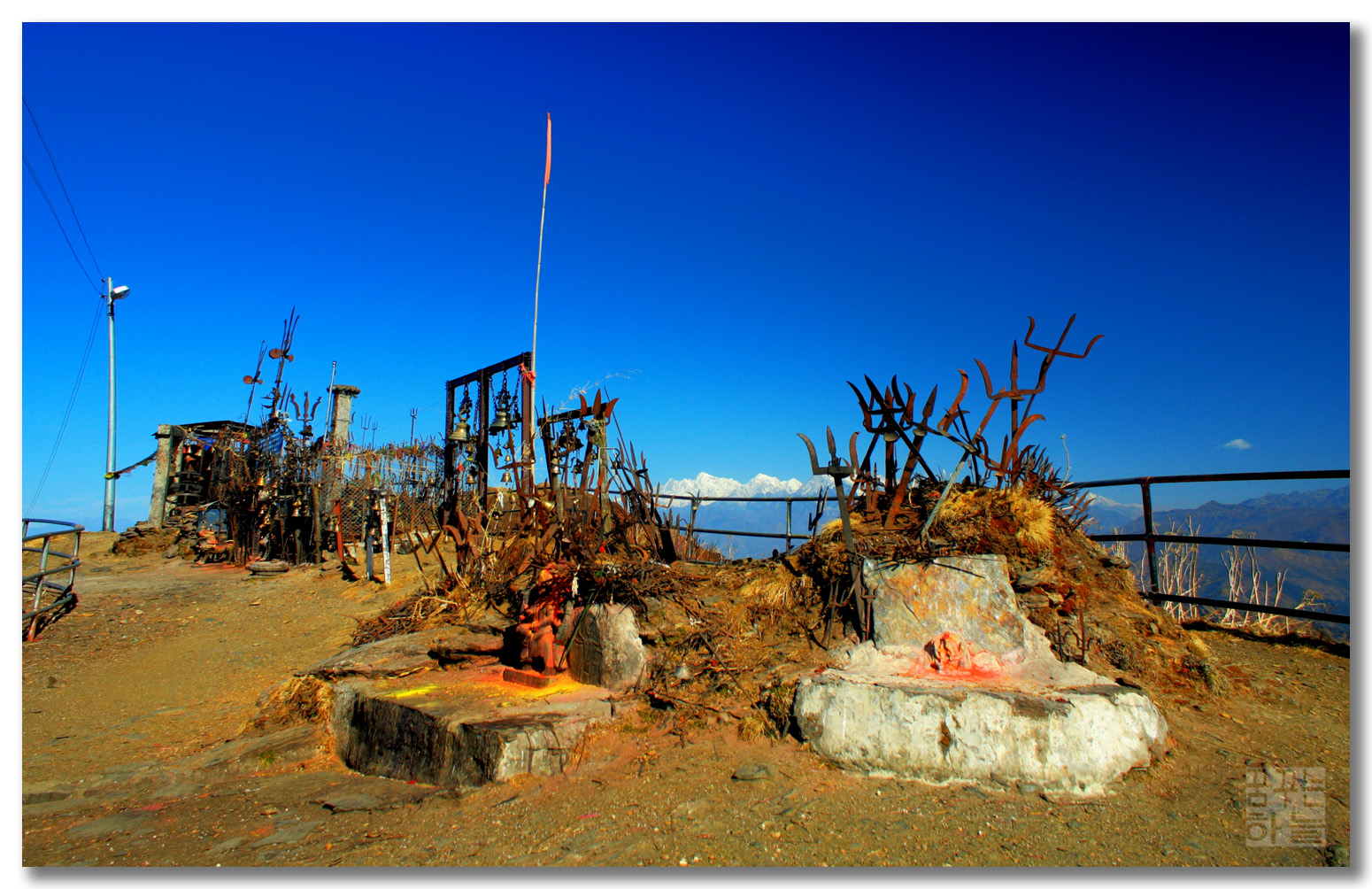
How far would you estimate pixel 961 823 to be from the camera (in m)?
2.80

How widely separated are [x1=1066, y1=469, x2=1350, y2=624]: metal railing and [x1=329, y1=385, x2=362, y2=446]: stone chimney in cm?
1427

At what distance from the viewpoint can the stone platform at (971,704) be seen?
3.10 metres

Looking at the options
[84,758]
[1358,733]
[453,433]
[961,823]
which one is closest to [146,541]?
[453,433]

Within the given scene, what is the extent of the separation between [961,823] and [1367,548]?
2.55m

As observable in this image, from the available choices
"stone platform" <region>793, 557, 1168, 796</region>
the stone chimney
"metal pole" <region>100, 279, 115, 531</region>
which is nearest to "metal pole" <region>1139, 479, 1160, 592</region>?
"stone platform" <region>793, 557, 1168, 796</region>

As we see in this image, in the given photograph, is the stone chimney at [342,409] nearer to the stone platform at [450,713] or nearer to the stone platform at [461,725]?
the stone platform at [450,713]

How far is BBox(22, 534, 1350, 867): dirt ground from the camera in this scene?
2.70 m

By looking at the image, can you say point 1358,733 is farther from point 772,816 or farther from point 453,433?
point 453,433

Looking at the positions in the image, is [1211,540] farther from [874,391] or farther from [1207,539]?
[874,391]

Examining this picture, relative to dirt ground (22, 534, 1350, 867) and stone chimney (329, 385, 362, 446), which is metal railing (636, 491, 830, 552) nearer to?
dirt ground (22, 534, 1350, 867)

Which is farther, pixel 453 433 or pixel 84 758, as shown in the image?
pixel 453 433

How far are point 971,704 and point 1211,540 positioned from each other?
3.51 m

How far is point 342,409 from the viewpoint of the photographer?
49.1 feet

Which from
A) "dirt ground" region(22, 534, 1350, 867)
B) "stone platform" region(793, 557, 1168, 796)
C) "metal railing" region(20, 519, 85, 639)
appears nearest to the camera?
"dirt ground" region(22, 534, 1350, 867)
